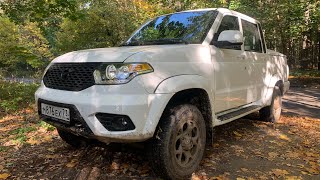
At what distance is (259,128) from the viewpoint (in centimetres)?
589

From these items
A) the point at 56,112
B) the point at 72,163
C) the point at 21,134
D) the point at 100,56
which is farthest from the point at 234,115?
the point at 21,134

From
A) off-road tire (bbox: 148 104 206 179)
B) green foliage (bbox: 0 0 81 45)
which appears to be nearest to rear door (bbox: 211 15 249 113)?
off-road tire (bbox: 148 104 206 179)

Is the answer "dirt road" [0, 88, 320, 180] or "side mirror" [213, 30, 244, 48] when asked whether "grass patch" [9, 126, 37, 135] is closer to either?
"dirt road" [0, 88, 320, 180]

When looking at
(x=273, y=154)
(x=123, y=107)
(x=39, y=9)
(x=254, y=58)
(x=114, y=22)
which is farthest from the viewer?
(x=114, y=22)

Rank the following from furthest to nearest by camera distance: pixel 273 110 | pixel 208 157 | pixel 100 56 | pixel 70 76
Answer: pixel 273 110 < pixel 208 157 < pixel 70 76 < pixel 100 56

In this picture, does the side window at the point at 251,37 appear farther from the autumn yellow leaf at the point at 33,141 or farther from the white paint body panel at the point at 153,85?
the autumn yellow leaf at the point at 33,141

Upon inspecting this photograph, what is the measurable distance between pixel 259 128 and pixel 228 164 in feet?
7.11

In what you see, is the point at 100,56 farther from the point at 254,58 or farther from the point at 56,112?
the point at 254,58

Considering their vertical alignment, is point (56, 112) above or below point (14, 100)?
above

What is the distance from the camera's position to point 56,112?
3232 millimetres

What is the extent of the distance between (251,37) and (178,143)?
2.79m

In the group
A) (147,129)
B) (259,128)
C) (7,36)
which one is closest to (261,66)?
(259,128)

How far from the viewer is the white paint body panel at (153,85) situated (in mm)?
2854

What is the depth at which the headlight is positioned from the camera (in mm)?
2898
